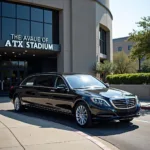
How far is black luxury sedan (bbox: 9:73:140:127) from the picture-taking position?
903cm

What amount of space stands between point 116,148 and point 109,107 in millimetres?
2291

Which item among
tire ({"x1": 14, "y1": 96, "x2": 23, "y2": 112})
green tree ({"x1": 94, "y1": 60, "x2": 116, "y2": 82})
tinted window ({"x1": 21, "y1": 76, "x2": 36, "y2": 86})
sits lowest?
tire ({"x1": 14, "y1": 96, "x2": 23, "y2": 112})

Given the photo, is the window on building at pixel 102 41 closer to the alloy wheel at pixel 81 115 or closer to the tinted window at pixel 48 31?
the tinted window at pixel 48 31

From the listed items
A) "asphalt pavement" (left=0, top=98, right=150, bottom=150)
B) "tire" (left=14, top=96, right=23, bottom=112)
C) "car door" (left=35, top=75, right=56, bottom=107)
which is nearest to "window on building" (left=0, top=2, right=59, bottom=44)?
"tire" (left=14, top=96, right=23, bottom=112)

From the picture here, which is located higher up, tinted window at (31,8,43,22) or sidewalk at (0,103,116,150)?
tinted window at (31,8,43,22)

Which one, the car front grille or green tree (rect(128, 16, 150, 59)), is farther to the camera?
green tree (rect(128, 16, 150, 59))

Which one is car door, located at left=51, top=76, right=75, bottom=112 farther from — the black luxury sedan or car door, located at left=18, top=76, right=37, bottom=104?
car door, located at left=18, top=76, right=37, bottom=104

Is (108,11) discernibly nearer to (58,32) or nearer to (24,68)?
(58,32)

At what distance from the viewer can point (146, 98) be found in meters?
20.9

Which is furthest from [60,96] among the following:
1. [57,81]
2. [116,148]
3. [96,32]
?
[96,32]

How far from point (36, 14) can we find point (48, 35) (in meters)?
2.29

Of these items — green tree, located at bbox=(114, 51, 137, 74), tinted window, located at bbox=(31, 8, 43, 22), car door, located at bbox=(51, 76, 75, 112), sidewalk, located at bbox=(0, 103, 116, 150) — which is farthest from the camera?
green tree, located at bbox=(114, 51, 137, 74)

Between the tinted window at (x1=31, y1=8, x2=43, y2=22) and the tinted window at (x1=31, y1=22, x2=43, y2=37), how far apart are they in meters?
0.52

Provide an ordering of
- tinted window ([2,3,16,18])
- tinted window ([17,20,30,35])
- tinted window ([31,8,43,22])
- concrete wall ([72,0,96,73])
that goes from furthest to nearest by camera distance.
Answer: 1. concrete wall ([72,0,96,73])
2. tinted window ([31,8,43,22])
3. tinted window ([17,20,30,35])
4. tinted window ([2,3,16,18])
